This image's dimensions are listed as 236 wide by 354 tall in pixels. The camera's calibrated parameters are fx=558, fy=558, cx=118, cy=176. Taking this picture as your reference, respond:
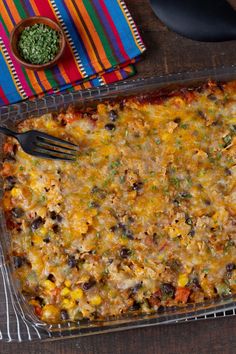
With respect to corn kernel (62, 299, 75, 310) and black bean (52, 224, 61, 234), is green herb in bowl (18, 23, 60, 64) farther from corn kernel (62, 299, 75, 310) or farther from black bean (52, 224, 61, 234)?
corn kernel (62, 299, 75, 310)

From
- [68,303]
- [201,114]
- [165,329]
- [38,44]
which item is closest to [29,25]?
[38,44]

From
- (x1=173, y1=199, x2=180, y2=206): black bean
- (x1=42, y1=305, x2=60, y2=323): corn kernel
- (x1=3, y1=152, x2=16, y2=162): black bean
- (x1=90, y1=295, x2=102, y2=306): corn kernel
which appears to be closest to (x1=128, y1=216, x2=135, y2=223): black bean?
(x1=173, y1=199, x2=180, y2=206): black bean

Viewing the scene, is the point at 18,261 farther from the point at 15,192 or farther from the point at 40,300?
the point at 15,192

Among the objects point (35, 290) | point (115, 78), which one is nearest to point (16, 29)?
point (115, 78)

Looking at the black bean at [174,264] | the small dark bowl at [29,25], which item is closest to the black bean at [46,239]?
the black bean at [174,264]

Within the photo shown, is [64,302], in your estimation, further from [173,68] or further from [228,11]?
[228,11]

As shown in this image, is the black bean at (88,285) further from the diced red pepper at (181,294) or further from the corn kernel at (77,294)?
the diced red pepper at (181,294)
